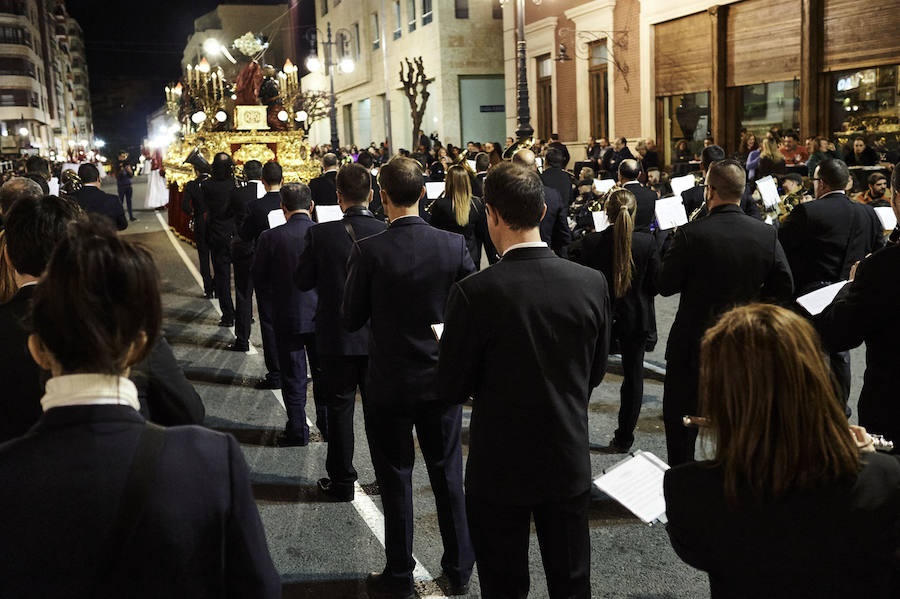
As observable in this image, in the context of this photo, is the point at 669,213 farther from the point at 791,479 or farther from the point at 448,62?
the point at 448,62

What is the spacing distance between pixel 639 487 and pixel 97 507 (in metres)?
1.33

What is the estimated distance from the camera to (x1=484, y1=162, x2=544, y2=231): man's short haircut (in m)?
3.16

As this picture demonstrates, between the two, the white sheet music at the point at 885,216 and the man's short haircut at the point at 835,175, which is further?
the white sheet music at the point at 885,216

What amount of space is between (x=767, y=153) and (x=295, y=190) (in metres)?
10.0

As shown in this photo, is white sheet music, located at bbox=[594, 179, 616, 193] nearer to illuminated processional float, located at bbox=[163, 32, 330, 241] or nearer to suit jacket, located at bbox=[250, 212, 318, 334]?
suit jacket, located at bbox=[250, 212, 318, 334]

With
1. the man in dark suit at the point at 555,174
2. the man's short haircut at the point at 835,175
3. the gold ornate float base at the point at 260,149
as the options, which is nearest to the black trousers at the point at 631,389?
the man's short haircut at the point at 835,175

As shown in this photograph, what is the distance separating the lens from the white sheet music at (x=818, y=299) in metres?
3.98

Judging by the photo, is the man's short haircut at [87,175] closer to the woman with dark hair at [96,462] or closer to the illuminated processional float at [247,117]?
the illuminated processional float at [247,117]

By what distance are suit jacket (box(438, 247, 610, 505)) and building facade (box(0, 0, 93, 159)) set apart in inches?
1870

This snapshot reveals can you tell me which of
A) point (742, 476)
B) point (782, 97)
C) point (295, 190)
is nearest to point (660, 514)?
point (742, 476)

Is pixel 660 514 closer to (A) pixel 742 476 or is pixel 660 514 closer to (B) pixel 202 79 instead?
(A) pixel 742 476

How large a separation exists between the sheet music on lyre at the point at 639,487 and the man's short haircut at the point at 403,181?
2269 millimetres

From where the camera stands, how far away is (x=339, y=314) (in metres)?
5.14

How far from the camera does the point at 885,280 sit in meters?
3.36
